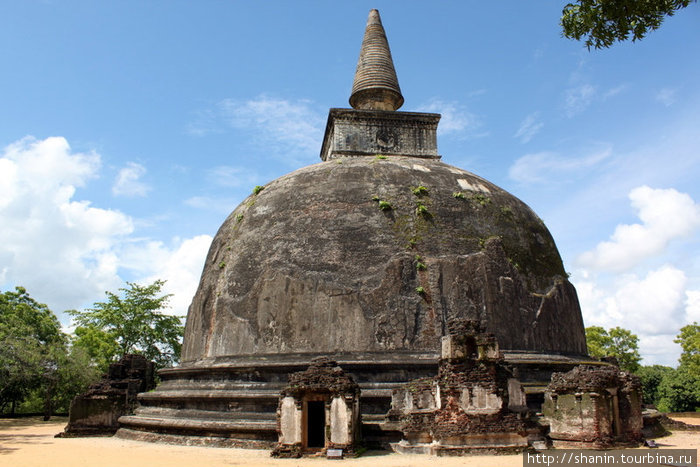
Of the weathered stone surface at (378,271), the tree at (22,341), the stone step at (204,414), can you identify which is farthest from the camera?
the tree at (22,341)

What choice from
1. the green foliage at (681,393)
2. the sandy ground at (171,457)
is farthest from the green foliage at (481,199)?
the green foliage at (681,393)

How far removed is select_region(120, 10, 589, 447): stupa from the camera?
10.6 metres

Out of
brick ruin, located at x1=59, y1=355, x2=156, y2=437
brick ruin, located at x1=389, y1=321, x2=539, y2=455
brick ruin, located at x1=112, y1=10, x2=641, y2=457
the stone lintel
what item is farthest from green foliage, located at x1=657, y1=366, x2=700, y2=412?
brick ruin, located at x1=59, y1=355, x2=156, y2=437

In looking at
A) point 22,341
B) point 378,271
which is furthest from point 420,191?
point 22,341

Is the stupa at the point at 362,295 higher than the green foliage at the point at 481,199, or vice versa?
the green foliage at the point at 481,199

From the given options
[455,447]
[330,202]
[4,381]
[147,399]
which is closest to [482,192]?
[330,202]

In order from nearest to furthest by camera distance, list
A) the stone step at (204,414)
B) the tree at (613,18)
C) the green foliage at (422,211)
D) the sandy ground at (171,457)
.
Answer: the tree at (613,18) → the sandy ground at (171,457) → the stone step at (204,414) → the green foliage at (422,211)

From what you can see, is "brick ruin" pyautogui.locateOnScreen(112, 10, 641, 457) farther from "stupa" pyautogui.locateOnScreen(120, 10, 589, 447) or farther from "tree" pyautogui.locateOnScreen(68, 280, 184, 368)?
"tree" pyautogui.locateOnScreen(68, 280, 184, 368)

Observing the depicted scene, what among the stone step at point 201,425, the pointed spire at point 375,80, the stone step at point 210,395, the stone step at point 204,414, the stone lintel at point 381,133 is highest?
the pointed spire at point 375,80

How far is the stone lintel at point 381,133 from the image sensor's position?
16156mm

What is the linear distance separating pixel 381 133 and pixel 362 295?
6.78m

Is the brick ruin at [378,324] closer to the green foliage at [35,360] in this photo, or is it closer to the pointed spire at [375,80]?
the pointed spire at [375,80]

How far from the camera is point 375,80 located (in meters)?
17.4

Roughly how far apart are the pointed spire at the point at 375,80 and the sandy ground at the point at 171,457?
11.2 metres
